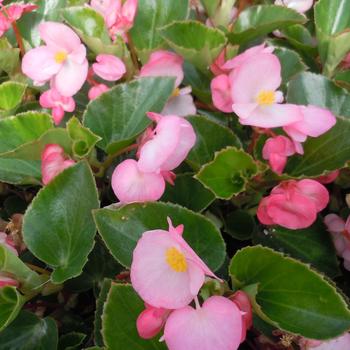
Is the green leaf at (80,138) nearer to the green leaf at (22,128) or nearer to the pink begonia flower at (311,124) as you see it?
the green leaf at (22,128)

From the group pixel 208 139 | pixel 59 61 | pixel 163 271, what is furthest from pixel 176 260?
pixel 59 61

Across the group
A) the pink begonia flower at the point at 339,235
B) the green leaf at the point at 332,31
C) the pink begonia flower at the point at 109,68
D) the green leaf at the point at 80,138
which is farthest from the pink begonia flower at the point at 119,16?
the pink begonia flower at the point at 339,235

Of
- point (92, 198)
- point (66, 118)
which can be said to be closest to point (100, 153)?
point (66, 118)

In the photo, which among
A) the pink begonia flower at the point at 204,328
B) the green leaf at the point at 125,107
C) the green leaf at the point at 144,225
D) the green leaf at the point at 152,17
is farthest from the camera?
the green leaf at the point at 152,17

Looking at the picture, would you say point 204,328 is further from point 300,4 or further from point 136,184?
point 300,4

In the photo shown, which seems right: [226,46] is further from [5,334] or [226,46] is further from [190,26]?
[5,334]

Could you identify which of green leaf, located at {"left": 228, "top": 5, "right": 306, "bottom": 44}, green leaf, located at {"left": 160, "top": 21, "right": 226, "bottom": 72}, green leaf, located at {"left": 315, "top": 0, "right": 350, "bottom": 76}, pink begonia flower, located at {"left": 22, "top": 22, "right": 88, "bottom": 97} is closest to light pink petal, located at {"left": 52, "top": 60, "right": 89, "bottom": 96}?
pink begonia flower, located at {"left": 22, "top": 22, "right": 88, "bottom": 97}
